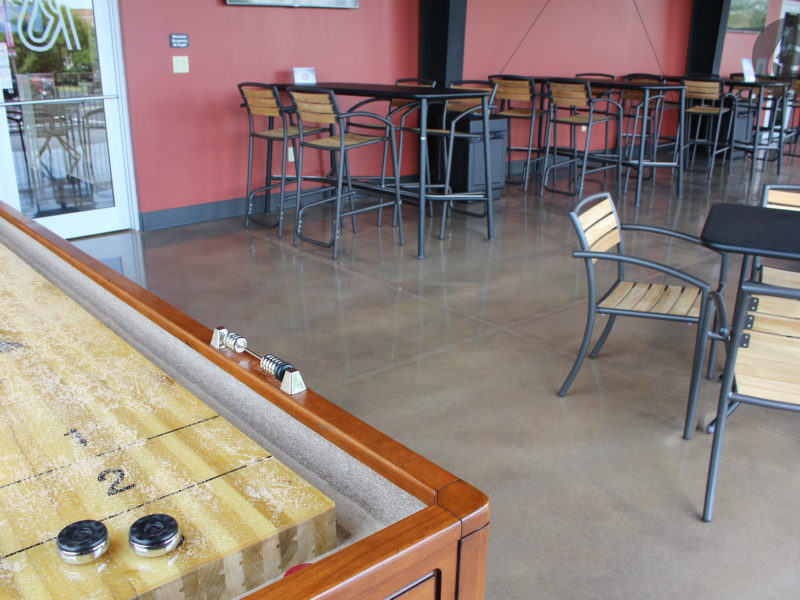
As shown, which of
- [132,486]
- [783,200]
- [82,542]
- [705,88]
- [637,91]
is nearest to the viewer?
[82,542]

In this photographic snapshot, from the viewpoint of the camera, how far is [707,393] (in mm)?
2738

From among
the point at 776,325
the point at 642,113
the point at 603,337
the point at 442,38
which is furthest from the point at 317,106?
the point at 642,113

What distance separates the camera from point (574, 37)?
24.5 ft

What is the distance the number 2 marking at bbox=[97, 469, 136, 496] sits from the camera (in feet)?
2.94

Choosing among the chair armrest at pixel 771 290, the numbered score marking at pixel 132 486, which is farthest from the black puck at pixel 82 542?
the chair armrest at pixel 771 290

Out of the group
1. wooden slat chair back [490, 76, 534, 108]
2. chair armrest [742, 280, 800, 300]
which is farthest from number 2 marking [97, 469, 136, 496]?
wooden slat chair back [490, 76, 534, 108]

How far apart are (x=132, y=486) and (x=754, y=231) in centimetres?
220

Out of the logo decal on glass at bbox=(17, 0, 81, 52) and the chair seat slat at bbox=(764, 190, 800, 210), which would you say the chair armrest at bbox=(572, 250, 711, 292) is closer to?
the chair seat slat at bbox=(764, 190, 800, 210)

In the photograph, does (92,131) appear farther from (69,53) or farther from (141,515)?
(141,515)

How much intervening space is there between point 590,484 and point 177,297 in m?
2.45

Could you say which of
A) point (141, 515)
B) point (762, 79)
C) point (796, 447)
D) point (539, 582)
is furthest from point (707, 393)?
point (762, 79)

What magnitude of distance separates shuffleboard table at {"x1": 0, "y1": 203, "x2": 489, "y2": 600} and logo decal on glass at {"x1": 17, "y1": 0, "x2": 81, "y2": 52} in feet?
12.6

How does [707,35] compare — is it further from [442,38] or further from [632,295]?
[632,295]

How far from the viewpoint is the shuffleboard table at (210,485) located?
0.75m
